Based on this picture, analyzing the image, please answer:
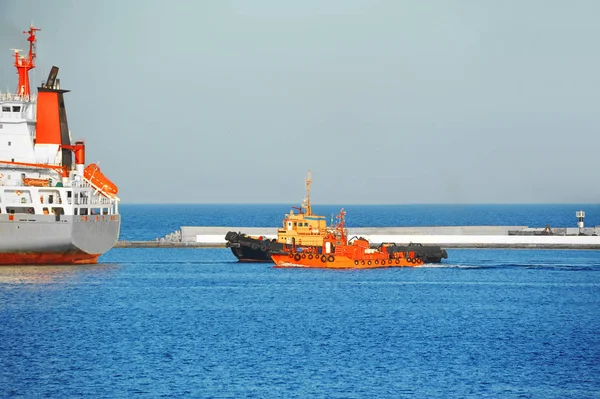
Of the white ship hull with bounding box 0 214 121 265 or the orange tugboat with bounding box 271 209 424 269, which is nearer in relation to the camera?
the white ship hull with bounding box 0 214 121 265

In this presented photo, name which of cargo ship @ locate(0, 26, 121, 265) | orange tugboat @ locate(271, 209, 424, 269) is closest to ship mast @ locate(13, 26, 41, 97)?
cargo ship @ locate(0, 26, 121, 265)

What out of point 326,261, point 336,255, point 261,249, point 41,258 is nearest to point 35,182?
point 41,258

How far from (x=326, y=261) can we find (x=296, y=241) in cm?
321

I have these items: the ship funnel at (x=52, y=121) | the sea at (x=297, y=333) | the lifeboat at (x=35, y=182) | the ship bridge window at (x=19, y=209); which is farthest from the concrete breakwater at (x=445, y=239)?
the ship bridge window at (x=19, y=209)

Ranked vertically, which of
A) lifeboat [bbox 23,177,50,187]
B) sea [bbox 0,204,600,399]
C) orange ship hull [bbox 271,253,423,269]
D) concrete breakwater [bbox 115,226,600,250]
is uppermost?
lifeboat [bbox 23,177,50,187]

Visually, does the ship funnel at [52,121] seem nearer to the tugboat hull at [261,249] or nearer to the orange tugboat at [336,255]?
the tugboat hull at [261,249]

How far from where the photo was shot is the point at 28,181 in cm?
6781

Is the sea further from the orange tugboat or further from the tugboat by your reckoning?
the tugboat

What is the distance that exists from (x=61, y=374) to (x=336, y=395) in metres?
9.28

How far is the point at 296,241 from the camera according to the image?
7544 cm

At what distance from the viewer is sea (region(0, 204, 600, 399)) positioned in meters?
33.5

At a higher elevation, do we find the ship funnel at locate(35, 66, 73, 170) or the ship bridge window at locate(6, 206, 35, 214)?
the ship funnel at locate(35, 66, 73, 170)

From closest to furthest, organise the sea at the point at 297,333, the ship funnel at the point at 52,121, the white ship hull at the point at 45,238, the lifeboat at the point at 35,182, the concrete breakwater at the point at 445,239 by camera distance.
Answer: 1. the sea at the point at 297,333
2. the white ship hull at the point at 45,238
3. the lifeboat at the point at 35,182
4. the ship funnel at the point at 52,121
5. the concrete breakwater at the point at 445,239

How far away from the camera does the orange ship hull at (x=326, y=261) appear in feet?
241
